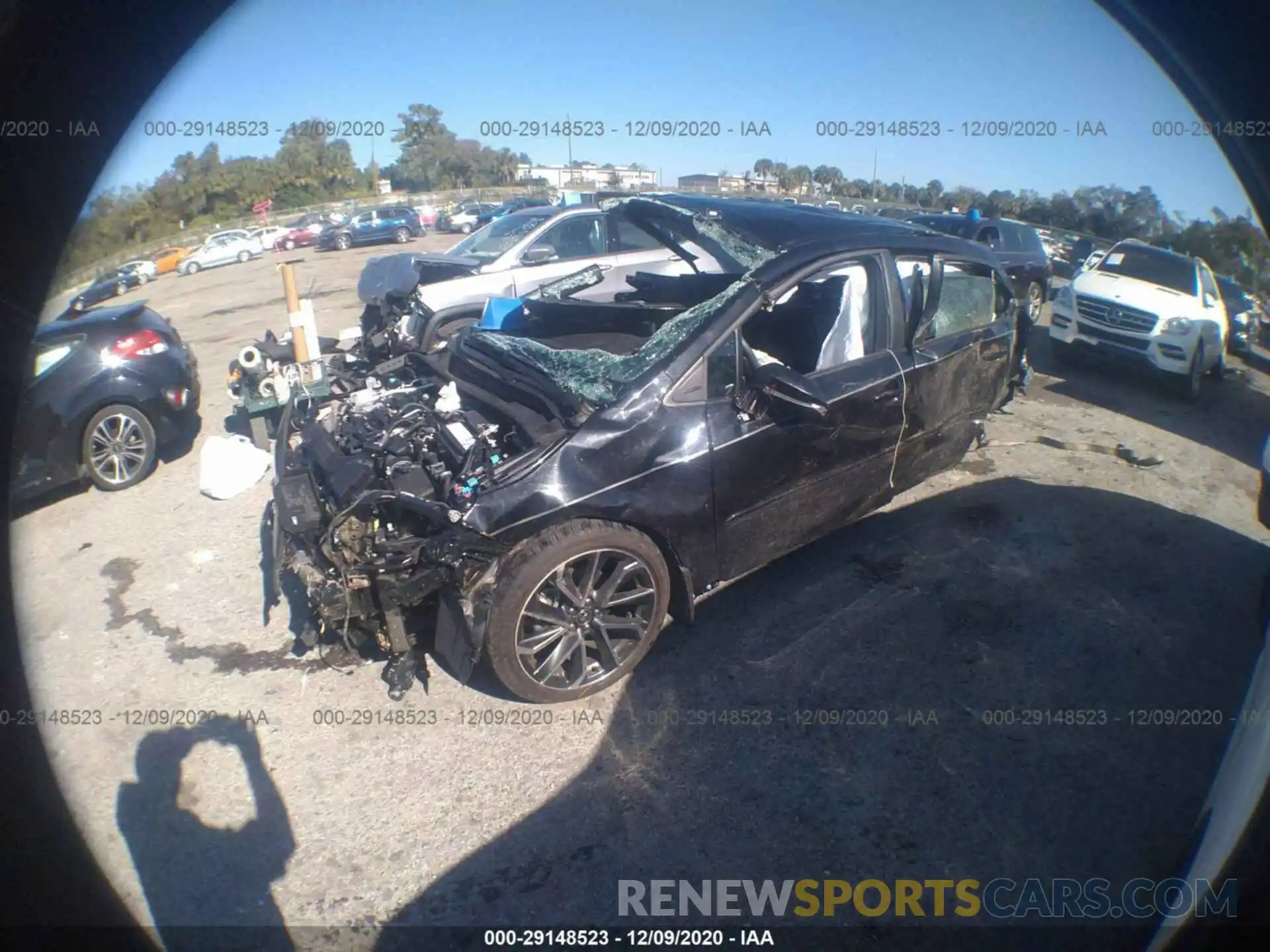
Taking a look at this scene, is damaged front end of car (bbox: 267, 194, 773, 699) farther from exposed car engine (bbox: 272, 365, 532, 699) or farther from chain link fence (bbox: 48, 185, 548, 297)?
chain link fence (bbox: 48, 185, 548, 297)

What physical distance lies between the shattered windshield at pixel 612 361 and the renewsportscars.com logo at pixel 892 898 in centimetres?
199

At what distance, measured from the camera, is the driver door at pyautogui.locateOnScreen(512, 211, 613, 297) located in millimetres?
8266

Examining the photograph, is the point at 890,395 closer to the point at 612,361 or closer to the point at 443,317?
the point at 612,361

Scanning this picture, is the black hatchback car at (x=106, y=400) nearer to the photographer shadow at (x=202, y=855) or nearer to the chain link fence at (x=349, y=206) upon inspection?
the photographer shadow at (x=202, y=855)

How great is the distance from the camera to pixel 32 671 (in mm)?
1383

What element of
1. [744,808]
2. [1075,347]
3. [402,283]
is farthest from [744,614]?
[1075,347]

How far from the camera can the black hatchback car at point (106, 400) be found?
5.27 meters

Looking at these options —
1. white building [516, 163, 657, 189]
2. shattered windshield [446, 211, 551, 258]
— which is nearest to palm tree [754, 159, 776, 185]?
white building [516, 163, 657, 189]

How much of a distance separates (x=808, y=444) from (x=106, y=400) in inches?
217

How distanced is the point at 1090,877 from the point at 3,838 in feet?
9.90

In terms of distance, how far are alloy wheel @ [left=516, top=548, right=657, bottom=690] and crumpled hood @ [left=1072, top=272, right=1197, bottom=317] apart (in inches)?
264

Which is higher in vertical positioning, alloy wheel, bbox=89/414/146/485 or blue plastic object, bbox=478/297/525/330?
blue plastic object, bbox=478/297/525/330

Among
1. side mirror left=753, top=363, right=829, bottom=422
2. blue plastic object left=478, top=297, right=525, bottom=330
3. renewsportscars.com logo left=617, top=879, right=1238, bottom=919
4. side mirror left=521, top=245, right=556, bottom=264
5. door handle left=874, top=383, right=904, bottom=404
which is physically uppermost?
side mirror left=521, top=245, right=556, bottom=264

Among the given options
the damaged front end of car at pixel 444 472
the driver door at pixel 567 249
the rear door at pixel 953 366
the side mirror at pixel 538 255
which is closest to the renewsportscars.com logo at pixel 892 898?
the damaged front end of car at pixel 444 472
